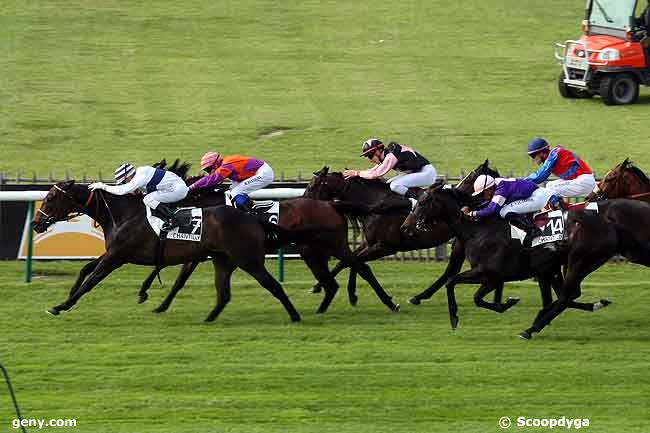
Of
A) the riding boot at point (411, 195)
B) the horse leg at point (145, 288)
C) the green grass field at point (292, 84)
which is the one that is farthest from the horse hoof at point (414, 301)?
the green grass field at point (292, 84)

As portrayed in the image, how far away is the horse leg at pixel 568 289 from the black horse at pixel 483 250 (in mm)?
205

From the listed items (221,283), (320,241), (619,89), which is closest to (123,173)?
(221,283)

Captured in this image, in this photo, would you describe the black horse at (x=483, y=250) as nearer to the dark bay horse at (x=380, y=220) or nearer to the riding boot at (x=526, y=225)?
the riding boot at (x=526, y=225)

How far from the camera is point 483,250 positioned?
14.1 meters

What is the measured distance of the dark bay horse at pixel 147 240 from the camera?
47.5 ft

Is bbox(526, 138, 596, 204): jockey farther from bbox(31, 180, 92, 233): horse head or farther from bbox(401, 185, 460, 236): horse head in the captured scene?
bbox(31, 180, 92, 233): horse head

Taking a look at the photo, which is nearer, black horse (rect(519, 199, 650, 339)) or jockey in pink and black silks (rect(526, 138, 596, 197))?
black horse (rect(519, 199, 650, 339))

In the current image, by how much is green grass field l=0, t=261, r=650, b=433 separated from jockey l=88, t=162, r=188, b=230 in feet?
3.83

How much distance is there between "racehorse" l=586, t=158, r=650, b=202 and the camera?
15547 millimetres

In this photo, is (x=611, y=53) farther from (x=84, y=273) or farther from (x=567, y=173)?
(x=84, y=273)

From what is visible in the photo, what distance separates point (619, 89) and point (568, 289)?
16416 millimetres

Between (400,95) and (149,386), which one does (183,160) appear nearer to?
(400,95)
